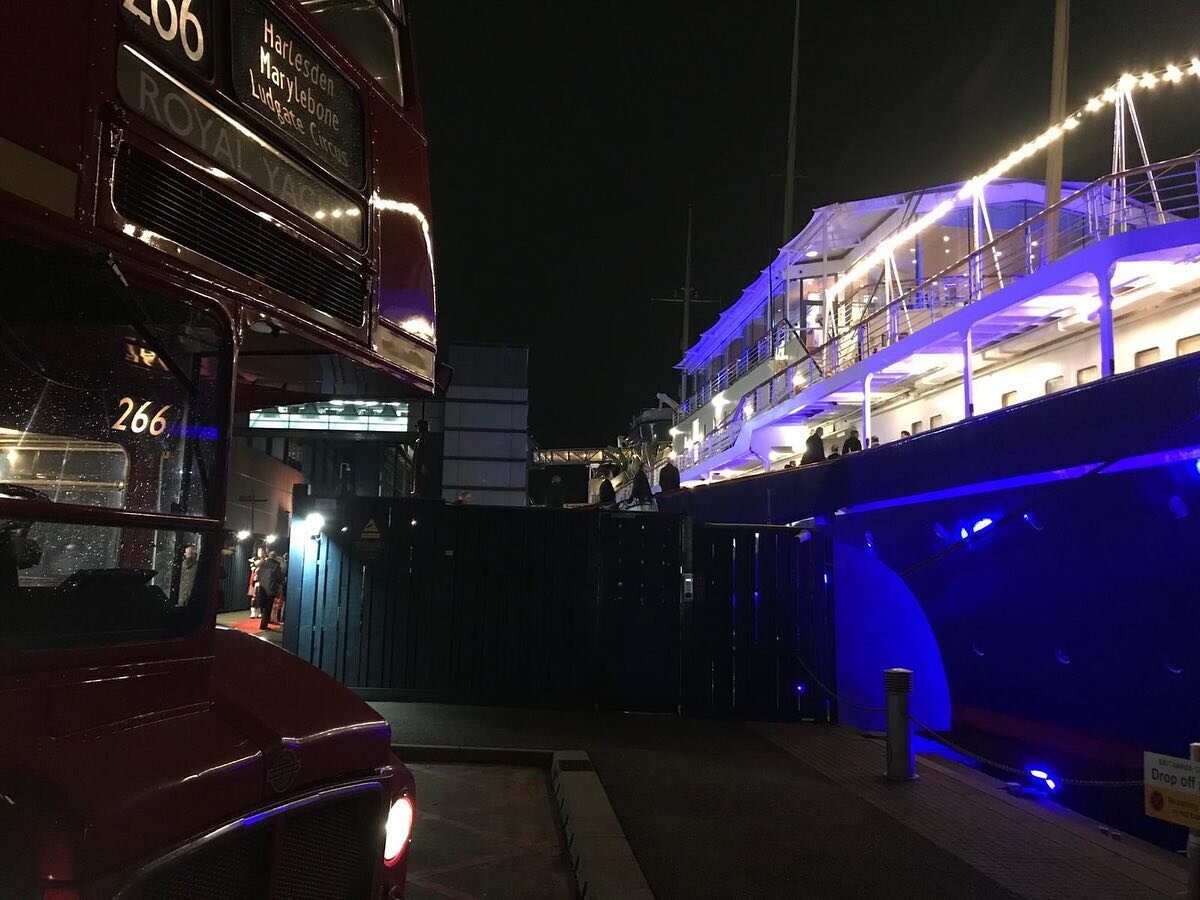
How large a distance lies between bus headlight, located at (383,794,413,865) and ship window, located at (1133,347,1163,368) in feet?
35.0

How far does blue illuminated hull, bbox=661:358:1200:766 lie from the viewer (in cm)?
688

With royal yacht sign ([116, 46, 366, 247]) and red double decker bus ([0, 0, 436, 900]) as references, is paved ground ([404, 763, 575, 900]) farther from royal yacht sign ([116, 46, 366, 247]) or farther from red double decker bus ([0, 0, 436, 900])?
royal yacht sign ([116, 46, 366, 247])

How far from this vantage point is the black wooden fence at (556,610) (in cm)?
984

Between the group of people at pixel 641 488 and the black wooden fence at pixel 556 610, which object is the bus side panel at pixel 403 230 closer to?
the black wooden fence at pixel 556 610

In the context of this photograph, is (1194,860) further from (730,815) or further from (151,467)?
(151,467)

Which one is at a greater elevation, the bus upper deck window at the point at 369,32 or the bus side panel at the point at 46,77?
the bus upper deck window at the point at 369,32

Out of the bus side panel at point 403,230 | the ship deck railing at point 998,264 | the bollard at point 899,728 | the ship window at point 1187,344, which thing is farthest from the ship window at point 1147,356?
the bus side panel at point 403,230

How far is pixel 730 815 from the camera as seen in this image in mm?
6176

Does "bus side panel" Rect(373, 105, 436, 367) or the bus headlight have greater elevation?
"bus side panel" Rect(373, 105, 436, 367)

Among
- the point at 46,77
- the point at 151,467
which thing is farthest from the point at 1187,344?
the point at 46,77

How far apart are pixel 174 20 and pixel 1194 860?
17.2ft

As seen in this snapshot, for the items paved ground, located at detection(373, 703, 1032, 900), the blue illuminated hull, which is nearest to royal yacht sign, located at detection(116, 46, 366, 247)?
paved ground, located at detection(373, 703, 1032, 900)

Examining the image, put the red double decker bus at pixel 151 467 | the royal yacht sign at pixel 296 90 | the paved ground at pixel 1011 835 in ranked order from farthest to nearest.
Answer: the paved ground at pixel 1011 835 < the royal yacht sign at pixel 296 90 < the red double decker bus at pixel 151 467

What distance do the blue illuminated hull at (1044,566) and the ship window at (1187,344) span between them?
3238 millimetres
